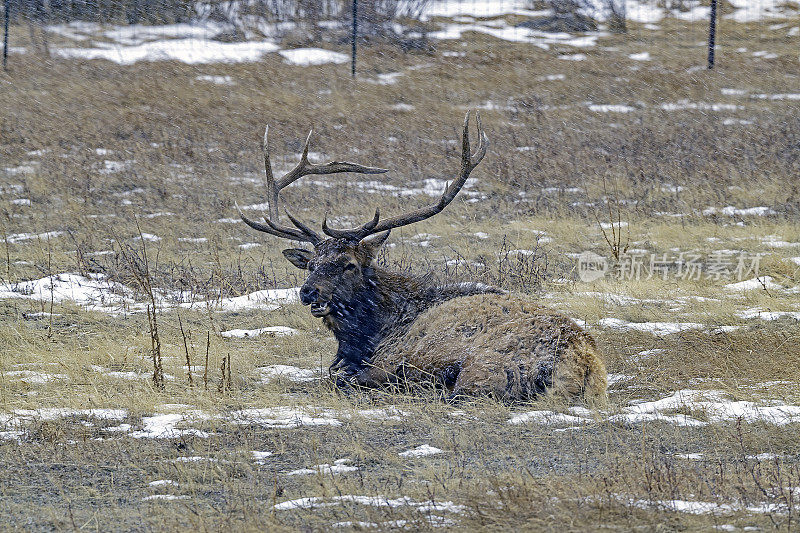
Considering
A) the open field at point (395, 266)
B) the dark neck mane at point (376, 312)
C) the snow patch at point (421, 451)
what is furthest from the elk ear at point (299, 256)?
the snow patch at point (421, 451)

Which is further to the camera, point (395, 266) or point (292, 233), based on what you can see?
point (395, 266)

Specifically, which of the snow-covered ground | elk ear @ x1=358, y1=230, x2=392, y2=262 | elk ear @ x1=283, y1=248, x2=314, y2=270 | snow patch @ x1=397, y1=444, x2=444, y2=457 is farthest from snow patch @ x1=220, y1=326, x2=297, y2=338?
the snow-covered ground

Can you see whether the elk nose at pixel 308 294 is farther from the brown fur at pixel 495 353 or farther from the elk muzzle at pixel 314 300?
the brown fur at pixel 495 353

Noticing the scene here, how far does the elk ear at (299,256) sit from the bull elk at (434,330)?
12 millimetres

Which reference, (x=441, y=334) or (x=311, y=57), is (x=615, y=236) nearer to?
(x=441, y=334)

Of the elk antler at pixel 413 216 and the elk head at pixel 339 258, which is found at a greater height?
the elk antler at pixel 413 216

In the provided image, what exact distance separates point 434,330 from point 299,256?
1.50 meters

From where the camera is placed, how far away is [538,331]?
6.52 meters

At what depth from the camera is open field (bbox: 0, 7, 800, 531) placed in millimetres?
4645

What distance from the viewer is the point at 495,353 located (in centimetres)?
649

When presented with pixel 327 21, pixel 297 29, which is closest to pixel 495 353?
pixel 297 29

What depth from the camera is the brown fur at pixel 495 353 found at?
6.33 m

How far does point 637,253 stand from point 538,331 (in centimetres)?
629

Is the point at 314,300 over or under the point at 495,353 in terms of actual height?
over
